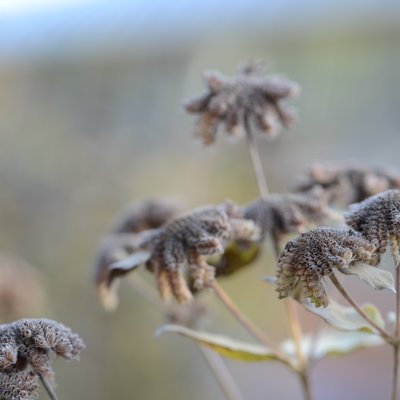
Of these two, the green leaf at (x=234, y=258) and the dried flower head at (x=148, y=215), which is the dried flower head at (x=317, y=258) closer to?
the green leaf at (x=234, y=258)

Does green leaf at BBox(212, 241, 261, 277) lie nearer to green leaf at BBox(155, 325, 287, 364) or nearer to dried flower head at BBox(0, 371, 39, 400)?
green leaf at BBox(155, 325, 287, 364)

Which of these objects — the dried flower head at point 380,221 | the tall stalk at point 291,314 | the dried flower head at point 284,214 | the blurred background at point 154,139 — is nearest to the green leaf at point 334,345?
the tall stalk at point 291,314

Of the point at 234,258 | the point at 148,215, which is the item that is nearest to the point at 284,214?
the point at 234,258

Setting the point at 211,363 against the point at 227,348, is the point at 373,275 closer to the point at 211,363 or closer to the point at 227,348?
the point at 227,348

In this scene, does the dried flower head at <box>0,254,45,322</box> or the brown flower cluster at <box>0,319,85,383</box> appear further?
the dried flower head at <box>0,254,45,322</box>

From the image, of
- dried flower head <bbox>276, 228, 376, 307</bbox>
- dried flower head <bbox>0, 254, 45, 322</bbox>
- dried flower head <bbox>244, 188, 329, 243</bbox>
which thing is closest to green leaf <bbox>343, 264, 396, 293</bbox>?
dried flower head <bbox>276, 228, 376, 307</bbox>

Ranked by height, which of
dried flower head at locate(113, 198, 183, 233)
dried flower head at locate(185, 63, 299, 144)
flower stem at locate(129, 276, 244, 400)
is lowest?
flower stem at locate(129, 276, 244, 400)
